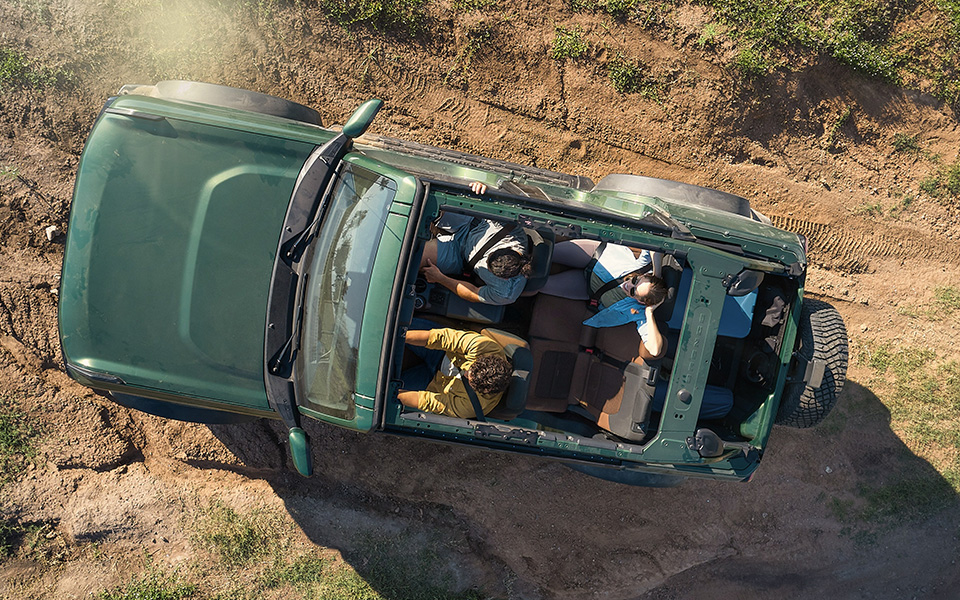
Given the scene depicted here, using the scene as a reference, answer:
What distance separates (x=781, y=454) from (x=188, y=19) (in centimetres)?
627

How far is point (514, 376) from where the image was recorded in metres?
3.81

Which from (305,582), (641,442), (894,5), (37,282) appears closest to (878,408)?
(641,442)

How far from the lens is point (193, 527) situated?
518 cm

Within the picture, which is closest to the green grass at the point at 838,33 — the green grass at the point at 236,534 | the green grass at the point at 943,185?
the green grass at the point at 943,185

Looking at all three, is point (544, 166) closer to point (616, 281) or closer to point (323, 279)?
point (616, 281)

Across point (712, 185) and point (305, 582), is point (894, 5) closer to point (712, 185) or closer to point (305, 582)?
point (712, 185)

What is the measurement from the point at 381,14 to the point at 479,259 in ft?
8.74

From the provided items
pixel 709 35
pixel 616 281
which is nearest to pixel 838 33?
pixel 709 35

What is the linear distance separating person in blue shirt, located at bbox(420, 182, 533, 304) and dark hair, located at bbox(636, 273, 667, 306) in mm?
709

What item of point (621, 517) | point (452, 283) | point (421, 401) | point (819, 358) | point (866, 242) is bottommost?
point (621, 517)

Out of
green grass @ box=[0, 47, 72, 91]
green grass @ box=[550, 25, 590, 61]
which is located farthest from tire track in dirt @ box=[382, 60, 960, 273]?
green grass @ box=[0, 47, 72, 91]

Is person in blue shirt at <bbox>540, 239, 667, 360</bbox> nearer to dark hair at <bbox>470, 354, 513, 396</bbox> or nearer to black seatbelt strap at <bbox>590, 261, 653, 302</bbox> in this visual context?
black seatbelt strap at <bbox>590, 261, 653, 302</bbox>

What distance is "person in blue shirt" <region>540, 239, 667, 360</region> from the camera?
148 inches

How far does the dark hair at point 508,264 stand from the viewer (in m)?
3.67
